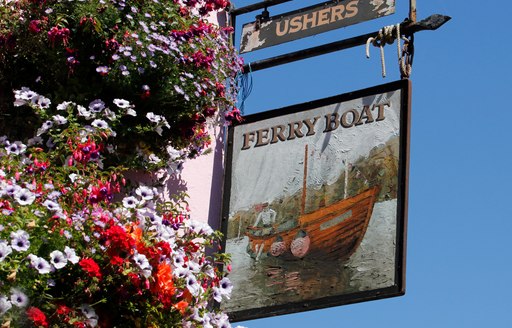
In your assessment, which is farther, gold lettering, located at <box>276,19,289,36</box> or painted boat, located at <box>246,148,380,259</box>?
gold lettering, located at <box>276,19,289,36</box>

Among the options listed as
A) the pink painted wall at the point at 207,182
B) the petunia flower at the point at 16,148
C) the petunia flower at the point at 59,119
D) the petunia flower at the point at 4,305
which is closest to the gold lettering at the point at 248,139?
the pink painted wall at the point at 207,182

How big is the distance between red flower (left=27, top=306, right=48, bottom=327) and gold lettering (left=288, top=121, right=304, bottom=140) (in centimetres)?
262

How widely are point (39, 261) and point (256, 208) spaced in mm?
2312

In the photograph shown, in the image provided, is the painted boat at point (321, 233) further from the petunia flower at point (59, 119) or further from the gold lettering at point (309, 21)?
the petunia flower at point (59, 119)

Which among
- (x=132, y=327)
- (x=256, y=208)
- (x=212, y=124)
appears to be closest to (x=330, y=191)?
(x=256, y=208)

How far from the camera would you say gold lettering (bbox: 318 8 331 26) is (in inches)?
348

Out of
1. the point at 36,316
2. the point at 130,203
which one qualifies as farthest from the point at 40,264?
the point at 130,203

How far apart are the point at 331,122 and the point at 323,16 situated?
0.95 meters

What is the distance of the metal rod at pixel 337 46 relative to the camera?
27.2 feet

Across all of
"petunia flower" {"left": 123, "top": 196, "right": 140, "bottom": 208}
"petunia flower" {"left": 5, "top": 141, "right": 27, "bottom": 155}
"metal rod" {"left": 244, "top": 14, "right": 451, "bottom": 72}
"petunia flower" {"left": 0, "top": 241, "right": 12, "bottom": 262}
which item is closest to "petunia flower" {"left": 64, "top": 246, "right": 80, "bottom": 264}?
"petunia flower" {"left": 0, "top": 241, "right": 12, "bottom": 262}

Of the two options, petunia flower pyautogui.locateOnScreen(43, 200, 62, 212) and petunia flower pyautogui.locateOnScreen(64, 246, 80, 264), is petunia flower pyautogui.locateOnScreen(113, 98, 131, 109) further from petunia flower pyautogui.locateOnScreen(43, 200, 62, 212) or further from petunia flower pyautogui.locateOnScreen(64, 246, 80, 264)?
petunia flower pyautogui.locateOnScreen(64, 246, 80, 264)

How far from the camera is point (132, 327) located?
6867 millimetres

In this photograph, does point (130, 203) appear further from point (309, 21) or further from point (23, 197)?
point (309, 21)

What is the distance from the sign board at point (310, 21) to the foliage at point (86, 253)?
6.17ft
